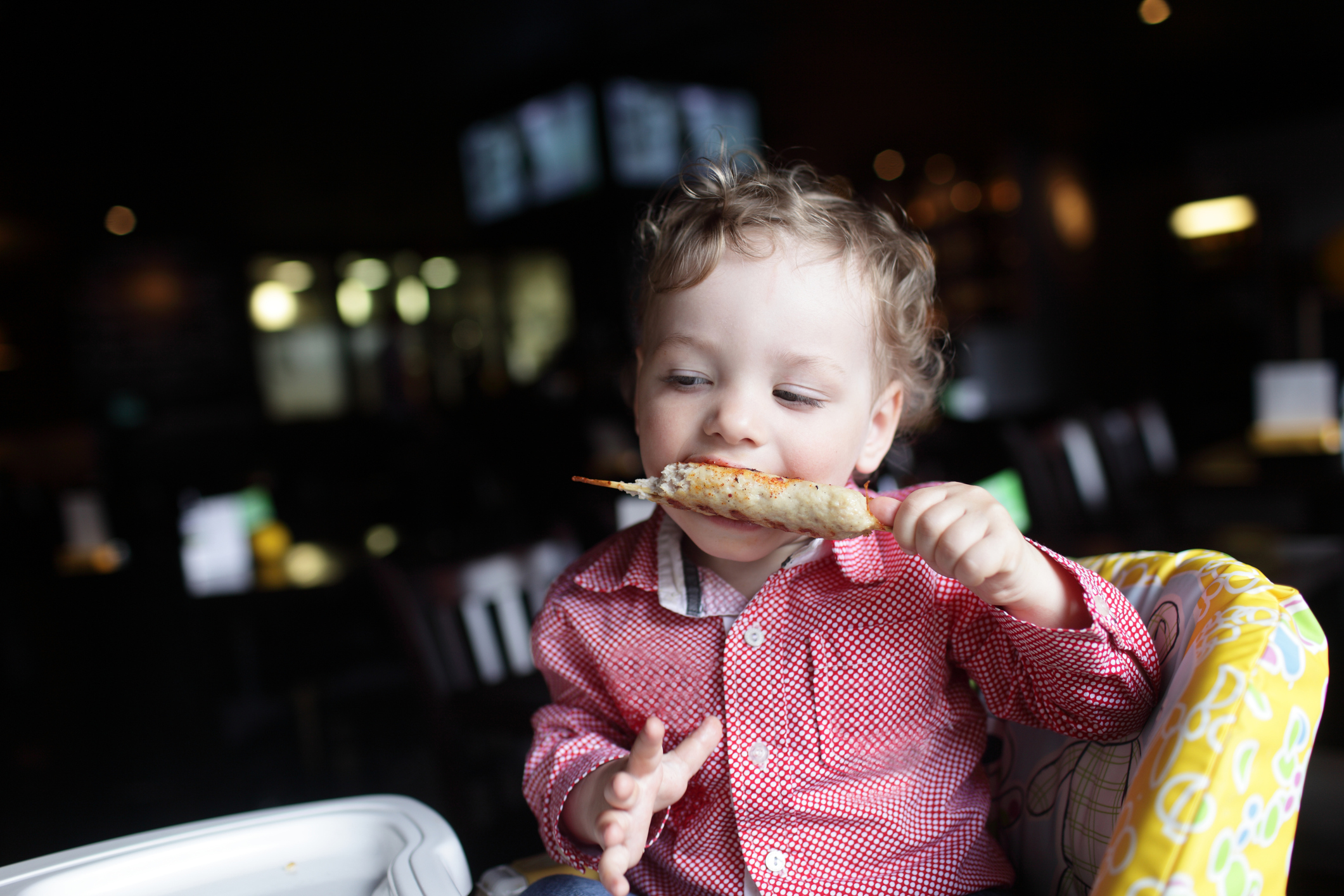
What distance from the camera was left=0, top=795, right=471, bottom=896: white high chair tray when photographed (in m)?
0.87

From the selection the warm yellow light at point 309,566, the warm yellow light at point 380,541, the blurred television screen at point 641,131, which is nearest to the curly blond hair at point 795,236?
the warm yellow light at point 309,566

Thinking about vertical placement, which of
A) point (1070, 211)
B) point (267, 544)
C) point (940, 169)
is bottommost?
point (267, 544)

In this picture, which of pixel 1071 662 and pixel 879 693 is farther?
pixel 879 693

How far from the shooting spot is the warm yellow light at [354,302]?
9.32 metres

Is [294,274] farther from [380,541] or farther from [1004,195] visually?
[1004,195]

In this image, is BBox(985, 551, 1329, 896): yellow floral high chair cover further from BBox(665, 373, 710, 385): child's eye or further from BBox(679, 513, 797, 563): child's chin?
BBox(665, 373, 710, 385): child's eye

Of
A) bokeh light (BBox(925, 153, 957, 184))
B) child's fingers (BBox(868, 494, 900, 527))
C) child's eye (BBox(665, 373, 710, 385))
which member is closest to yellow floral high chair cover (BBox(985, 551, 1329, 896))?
child's fingers (BBox(868, 494, 900, 527))

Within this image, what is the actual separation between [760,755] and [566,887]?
242 mm

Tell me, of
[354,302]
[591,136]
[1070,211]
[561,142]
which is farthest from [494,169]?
[1070,211]

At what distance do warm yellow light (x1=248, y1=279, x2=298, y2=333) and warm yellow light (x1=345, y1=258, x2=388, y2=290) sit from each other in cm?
73

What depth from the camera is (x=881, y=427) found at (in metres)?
1.06

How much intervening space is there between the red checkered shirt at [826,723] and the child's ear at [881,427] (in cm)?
10

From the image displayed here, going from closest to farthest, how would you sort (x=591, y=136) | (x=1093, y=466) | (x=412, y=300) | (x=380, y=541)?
(x=380, y=541), (x=1093, y=466), (x=591, y=136), (x=412, y=300)

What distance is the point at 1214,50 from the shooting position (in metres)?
6.68
